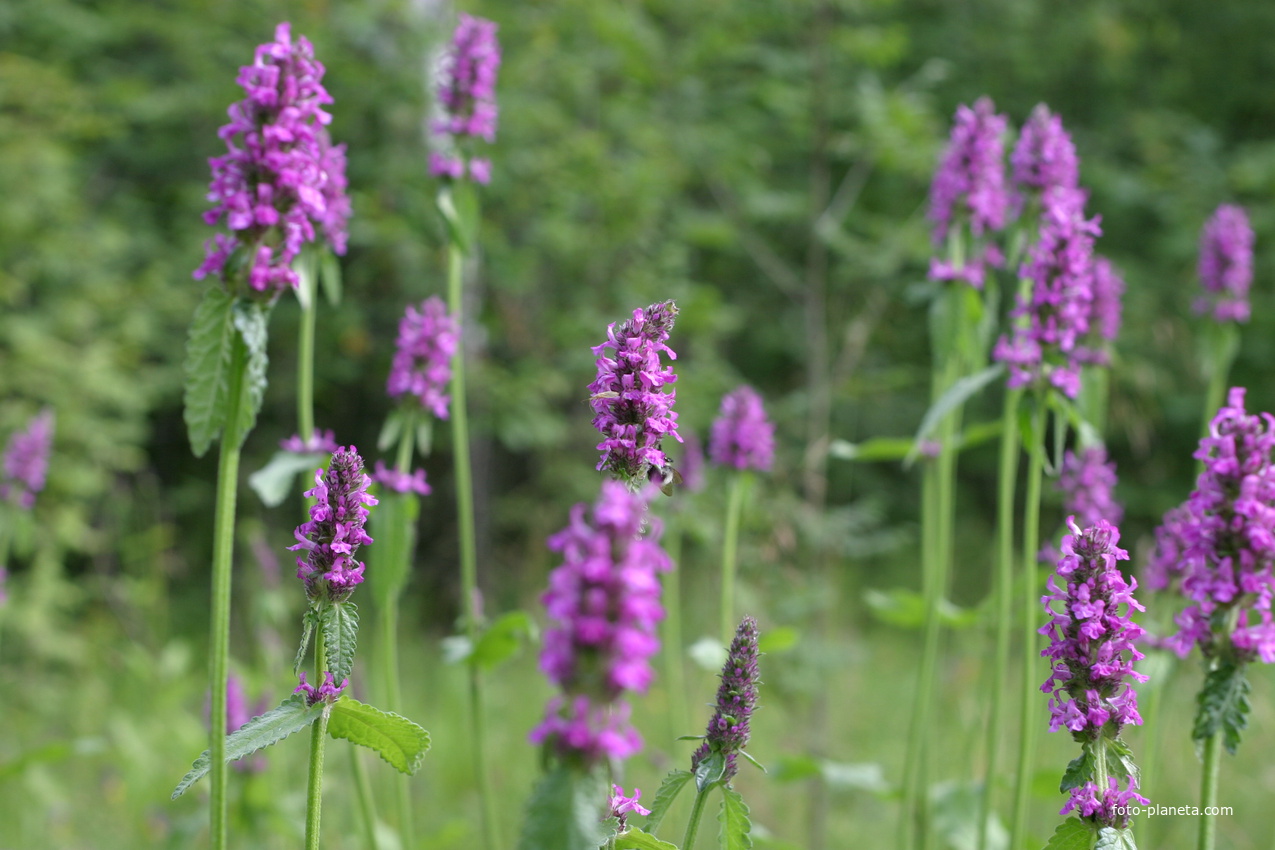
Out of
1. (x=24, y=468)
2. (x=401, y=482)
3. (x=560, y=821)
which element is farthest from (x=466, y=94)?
(x=560, y=821)

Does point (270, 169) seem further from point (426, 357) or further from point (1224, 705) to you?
point (1224, 705)

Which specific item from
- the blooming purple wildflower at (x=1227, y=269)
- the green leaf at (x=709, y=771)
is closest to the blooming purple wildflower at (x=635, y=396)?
the green leaf at (x=709, y=771)

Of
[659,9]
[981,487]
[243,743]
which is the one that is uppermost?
[659,9]

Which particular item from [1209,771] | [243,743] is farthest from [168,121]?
[1209,771]

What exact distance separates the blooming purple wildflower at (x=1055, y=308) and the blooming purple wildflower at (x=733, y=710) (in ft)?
Answer: 4.24

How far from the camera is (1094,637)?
1591mm

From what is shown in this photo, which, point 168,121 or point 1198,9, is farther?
point 1198,9

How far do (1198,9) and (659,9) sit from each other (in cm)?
681

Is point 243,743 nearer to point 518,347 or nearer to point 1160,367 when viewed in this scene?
point 518,347

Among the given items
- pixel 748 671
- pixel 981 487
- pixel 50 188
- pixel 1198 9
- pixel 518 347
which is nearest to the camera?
pixel 748 671

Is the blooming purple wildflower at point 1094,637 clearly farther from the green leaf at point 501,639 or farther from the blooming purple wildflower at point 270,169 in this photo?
the blooming purple wildflower at point 270,169

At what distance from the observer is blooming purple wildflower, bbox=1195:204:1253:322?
386 cm

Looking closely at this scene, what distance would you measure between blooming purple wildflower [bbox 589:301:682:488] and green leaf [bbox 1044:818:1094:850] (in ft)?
3.07

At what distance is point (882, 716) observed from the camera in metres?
6.81
